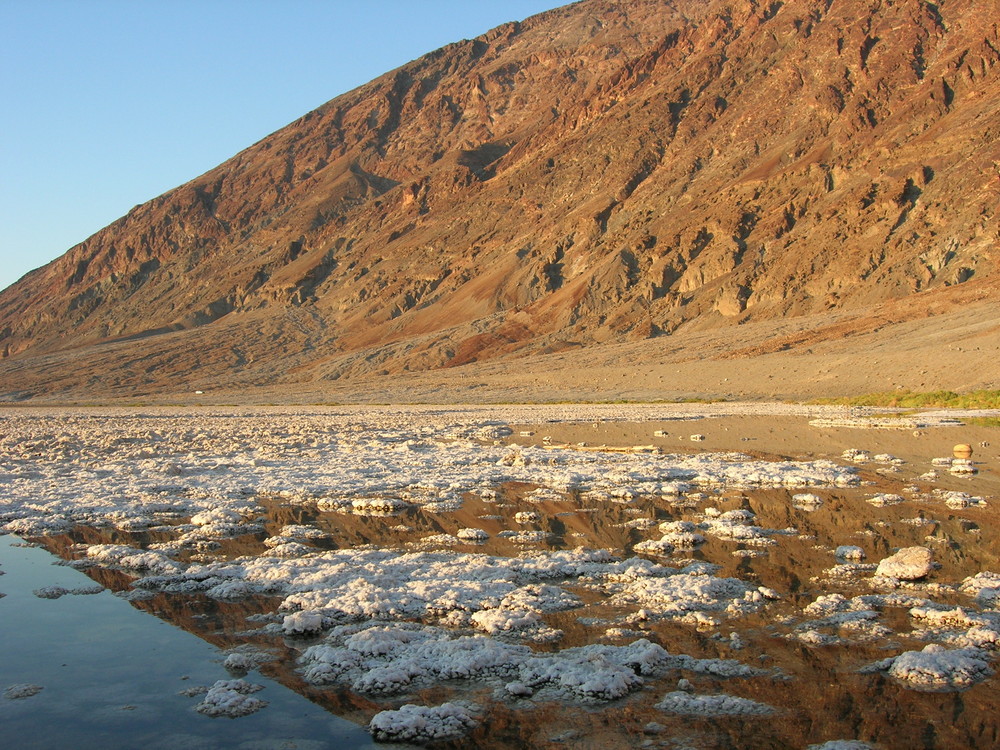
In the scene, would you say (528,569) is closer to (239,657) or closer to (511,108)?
(239,657)

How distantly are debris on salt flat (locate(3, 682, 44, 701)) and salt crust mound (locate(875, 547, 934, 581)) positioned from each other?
21.7 feet

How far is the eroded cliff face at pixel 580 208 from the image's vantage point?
6412cm

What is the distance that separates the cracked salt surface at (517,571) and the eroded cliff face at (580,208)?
4946cm

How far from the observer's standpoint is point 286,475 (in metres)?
15.1

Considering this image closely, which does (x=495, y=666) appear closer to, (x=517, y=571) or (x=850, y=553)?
(x=517, y=571)

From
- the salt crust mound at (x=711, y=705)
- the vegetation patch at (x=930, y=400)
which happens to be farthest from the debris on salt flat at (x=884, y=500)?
the vegetation patch at (x=930, y=400)

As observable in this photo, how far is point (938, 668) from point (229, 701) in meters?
4.35

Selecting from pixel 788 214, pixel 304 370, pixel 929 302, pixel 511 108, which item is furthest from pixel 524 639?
pixel 511 108

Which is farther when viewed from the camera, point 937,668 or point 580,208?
point 580,208

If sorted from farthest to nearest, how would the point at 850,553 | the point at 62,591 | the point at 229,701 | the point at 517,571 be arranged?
the point at 850,553 → the point at 517,571 → the point at 62,591 → the point at 229,701

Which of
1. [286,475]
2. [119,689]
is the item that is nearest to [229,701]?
[119,689]

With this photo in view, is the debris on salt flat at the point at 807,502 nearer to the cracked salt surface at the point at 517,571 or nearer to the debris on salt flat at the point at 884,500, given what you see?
the cracked salt surface at the point at 517,571

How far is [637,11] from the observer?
5758 inches

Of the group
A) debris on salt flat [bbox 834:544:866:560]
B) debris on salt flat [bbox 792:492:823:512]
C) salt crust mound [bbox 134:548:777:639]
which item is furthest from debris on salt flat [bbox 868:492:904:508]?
salt crust mound [bbox 134:548:777:639]
